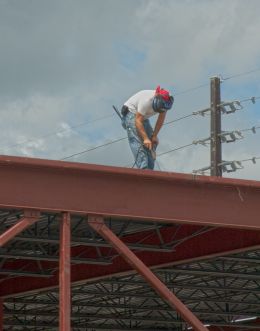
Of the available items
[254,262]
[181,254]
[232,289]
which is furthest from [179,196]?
[232,289]

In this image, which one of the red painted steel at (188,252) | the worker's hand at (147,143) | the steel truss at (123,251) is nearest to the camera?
the steel truss at (123,251)

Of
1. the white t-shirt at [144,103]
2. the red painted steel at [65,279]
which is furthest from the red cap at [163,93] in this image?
the red painted steel at [65,279]

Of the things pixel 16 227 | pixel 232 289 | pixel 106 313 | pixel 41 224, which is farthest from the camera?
pixel 106 313

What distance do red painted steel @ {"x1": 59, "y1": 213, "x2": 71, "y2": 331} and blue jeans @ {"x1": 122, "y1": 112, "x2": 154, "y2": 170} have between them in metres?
2.36

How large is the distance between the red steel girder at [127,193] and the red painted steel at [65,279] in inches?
13.5

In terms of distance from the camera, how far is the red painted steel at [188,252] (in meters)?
23.3

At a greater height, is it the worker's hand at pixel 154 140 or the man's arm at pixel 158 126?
the man's arm at pixel 158 126

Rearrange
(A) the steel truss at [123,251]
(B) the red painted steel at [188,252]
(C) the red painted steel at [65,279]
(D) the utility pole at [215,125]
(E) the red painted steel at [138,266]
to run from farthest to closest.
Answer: (D) the utility pole at [215,125]
(B) the red painted steel at [188,252]
(E) the red painted steel at [138,266]
(A) the steel truss at [123,251]
(C) the red painted steel at [65,279]

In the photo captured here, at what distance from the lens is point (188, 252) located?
24.6 meters

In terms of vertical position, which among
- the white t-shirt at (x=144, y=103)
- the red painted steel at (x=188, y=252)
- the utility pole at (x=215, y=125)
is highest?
the utility pole at (x=215, y=125)

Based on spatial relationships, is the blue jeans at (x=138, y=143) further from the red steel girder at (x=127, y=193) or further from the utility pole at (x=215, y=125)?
the utility pole at (x=215, y=125)

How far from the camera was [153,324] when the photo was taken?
143 ft

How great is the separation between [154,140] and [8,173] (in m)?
3.48

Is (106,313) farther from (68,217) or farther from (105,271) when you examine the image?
(68,217)
